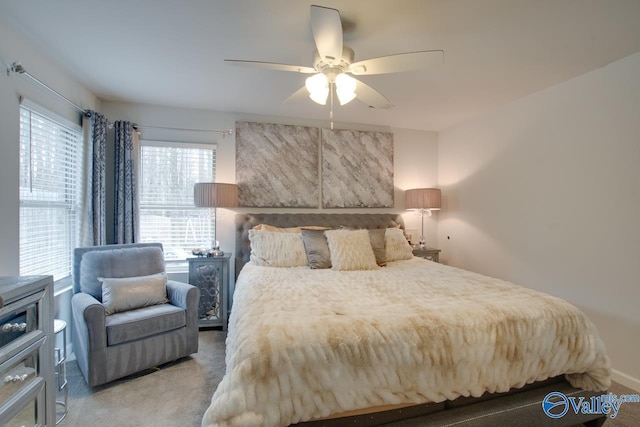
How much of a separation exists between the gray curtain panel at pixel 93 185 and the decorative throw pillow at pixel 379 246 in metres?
2.89

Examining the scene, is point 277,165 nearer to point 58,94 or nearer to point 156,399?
point 58,94

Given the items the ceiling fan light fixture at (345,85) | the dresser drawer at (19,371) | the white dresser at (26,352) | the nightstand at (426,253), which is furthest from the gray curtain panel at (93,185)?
the nightstand at (426,253)

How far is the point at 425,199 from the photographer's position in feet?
13.4

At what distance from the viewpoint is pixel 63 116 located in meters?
2.71

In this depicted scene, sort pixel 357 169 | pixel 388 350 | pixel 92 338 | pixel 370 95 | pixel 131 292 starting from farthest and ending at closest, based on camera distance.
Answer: pixel 357 169, pixel 131 292, pixel 370 95, pixel 92 338, pixel 388 350

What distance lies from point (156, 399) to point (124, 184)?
2277mm

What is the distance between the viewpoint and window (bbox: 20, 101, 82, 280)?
2.30m

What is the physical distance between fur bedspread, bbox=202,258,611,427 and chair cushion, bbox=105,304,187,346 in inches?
35.0

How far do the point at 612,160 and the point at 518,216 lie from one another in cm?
99

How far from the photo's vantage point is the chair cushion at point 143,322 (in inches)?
89.8

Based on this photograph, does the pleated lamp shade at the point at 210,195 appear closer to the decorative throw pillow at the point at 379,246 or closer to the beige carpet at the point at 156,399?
the beige carpet at the point at 156,399

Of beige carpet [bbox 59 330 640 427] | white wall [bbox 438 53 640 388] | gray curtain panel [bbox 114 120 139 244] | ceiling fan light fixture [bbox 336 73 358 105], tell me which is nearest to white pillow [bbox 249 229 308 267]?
beige carpet [bbox 59 330 640 427]

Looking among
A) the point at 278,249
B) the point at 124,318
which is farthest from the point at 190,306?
the point at 278,249

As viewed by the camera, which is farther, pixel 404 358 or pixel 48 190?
pixel 48 190
